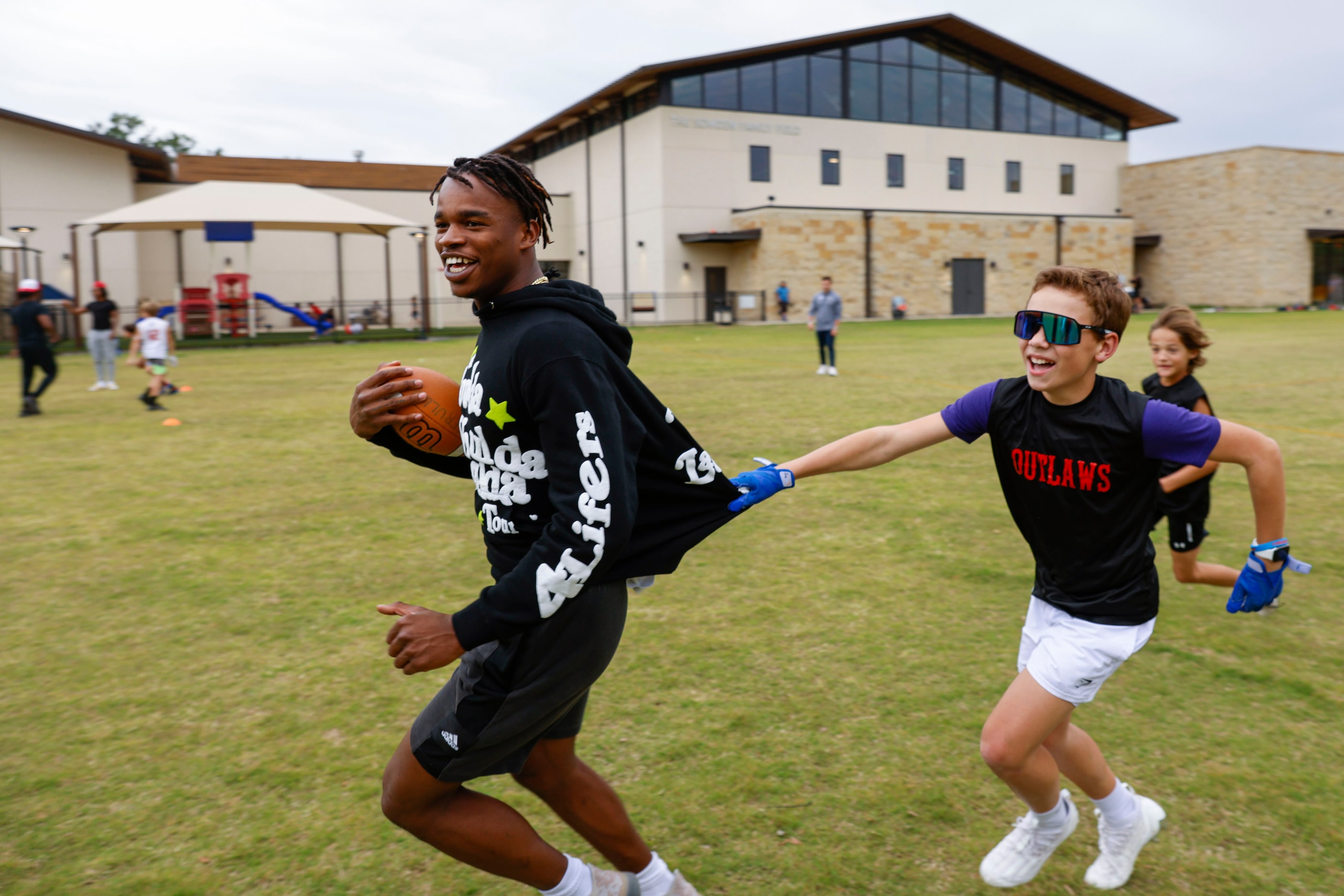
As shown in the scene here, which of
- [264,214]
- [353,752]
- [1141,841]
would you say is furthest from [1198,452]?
[264,214]

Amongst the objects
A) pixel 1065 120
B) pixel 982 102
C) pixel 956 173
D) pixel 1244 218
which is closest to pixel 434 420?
pixel 956 173

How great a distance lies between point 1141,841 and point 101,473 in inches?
403

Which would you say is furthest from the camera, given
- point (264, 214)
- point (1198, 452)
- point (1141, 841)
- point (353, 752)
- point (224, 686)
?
point (264, 214)

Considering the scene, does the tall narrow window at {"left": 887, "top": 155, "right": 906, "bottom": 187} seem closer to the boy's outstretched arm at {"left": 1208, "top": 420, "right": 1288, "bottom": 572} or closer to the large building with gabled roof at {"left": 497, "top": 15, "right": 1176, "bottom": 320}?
the large building with gabled roof at {"left": 497, "top": 15, "right": 1176, "bottom": 320}

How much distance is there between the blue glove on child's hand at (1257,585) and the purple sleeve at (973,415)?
85cm

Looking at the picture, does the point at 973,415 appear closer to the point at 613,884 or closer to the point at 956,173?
the point at 613,884

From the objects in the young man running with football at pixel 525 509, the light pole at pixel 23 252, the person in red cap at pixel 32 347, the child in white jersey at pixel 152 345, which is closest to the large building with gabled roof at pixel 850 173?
the light pole at pixel 23 252

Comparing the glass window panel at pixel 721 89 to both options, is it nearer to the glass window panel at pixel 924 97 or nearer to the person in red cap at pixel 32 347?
the glass window panel at pixel 924 97

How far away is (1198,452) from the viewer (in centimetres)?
273

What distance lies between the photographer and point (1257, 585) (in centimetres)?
286

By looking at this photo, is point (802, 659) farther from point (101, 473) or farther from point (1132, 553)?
point (101, 473)

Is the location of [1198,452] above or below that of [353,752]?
above

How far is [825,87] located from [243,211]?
28.1 meters

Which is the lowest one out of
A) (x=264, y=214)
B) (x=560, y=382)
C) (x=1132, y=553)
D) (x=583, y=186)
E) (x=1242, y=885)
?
(x=1242, y=885)
